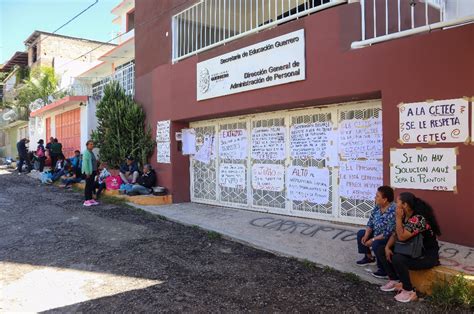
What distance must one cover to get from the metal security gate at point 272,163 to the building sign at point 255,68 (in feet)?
2.42

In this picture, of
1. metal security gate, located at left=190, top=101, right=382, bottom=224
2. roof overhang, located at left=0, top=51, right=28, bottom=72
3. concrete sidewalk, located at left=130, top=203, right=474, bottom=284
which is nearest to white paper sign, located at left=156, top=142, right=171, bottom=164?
metal security gate, located at left=190, top=101, right=382, bottom=224

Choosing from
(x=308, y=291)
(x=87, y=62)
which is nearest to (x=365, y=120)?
(x=308, y=291)

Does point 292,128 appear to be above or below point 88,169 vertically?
above

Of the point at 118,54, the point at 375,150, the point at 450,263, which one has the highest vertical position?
the point at 118,54

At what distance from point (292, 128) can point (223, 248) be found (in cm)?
281

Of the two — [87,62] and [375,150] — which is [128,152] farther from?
[87,62]

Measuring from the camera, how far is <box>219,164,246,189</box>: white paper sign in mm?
8531

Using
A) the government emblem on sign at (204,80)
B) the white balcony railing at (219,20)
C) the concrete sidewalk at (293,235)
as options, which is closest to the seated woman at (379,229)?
the concrete sidewalk at (293,235)

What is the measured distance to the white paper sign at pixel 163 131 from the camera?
32.3 feet

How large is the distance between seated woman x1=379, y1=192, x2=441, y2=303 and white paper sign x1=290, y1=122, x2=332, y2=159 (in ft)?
9.75

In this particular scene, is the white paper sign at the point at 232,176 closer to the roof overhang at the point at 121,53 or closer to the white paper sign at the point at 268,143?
the white paper sign at the point at 268,143

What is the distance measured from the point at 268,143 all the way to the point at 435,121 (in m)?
3.42

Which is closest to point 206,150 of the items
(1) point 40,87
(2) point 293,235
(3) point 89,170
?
(3) point 89,170

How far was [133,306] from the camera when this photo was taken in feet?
12.6
